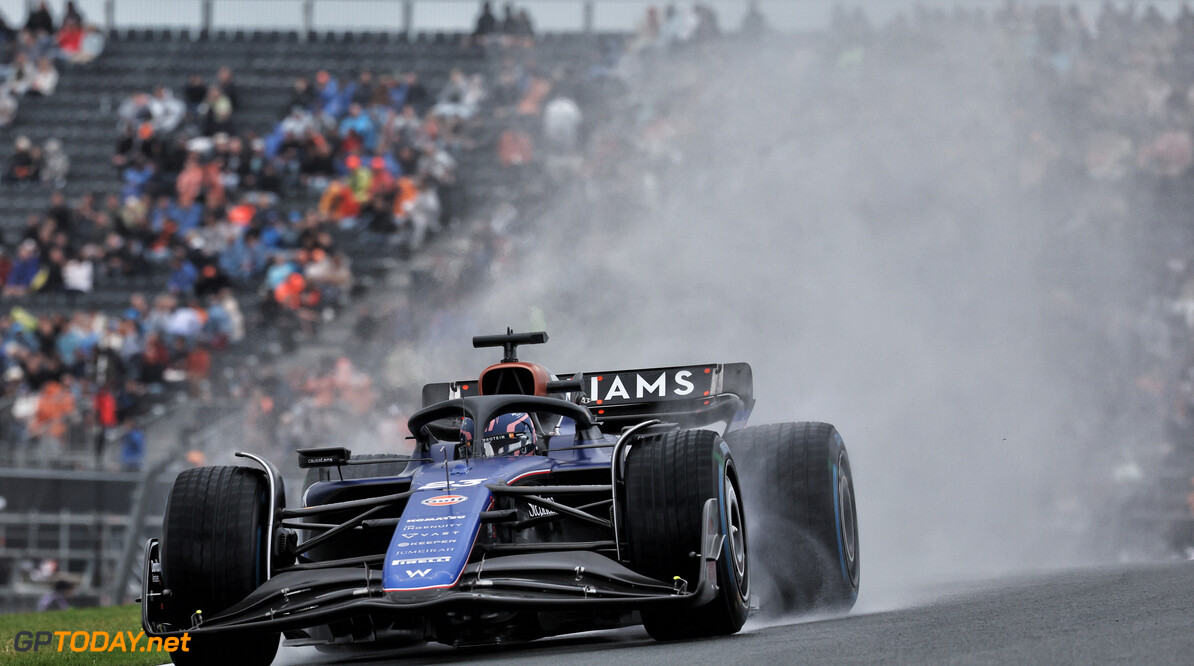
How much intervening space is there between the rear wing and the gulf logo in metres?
2.36

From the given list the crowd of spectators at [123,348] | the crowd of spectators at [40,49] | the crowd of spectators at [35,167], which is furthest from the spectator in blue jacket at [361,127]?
the crowd of spectators at [40,49]

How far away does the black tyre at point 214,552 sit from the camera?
6520 millimetres

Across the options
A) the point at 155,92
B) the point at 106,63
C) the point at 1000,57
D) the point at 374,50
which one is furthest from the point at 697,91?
the point at 106,63

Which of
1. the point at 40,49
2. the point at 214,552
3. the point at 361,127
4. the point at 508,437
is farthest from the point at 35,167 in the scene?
the point at 214,552

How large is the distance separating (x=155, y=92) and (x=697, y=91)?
8270 millimetres

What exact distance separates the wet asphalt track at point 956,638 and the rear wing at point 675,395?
1.56m

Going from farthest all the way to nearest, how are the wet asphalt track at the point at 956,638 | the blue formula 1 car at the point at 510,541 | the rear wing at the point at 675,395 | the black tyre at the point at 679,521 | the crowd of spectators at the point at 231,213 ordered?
the crowd of spectators at the point at 231,213 < the rear wing at the point at 675,395 < the black tyre at the point at 679,521 < the blue formula 1 car at the point at 510,541 < the wet asphalt track at the point at 956,638

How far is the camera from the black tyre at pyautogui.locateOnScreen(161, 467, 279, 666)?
6.52 metres

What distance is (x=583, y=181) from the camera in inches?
806

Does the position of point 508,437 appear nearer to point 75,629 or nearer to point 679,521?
point 679,521

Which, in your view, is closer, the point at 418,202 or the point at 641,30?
the point at 418,202

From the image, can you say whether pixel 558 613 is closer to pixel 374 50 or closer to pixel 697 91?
pixel 697 91

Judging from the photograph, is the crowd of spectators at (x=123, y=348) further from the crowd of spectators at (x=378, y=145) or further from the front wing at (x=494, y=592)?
the front wing at (x=494, y=592)

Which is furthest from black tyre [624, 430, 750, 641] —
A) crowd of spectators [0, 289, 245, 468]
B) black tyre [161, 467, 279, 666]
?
crowd of spectators [0, 289, 245, 468]
